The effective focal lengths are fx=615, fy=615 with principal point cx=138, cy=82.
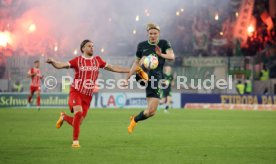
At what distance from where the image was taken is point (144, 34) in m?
50.0

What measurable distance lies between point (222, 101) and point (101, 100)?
814 centimetres

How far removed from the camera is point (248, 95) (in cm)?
4069

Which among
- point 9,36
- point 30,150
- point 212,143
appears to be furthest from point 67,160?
point 9,36

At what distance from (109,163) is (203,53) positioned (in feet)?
127

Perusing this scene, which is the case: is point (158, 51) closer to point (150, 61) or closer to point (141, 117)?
point (150, 61)

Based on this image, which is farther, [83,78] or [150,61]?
[150,61]

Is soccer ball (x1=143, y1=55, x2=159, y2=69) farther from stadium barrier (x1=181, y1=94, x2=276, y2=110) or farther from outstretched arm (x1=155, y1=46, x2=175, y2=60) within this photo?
stadium barrier (x1=181, y1=94, x2=276, y2=110)

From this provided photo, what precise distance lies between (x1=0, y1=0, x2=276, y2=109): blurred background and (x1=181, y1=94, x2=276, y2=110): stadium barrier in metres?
0.44

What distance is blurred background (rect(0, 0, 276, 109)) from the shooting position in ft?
138

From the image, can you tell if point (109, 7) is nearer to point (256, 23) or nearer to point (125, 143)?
point (256, 23)

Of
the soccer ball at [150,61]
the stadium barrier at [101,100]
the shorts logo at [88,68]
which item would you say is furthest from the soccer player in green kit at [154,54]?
the stadium barrier at [101,100]

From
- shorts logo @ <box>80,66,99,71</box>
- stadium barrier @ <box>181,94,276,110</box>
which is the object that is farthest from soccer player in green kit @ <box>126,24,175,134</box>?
stadium barrier @ <box>181,94,276,110</box>

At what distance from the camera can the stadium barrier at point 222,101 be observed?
40562 mm

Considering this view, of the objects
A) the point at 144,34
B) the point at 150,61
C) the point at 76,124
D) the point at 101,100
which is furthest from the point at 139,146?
the point at 144,34
